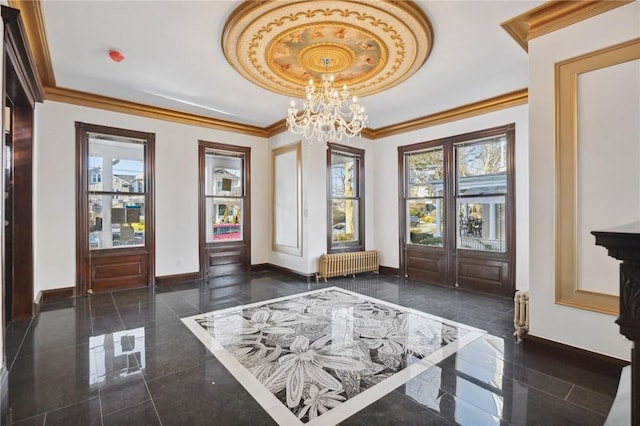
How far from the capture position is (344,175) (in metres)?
6.50

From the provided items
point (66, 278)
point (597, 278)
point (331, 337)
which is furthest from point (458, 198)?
point (66, 278)

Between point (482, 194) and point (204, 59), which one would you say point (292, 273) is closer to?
point (482, 194)

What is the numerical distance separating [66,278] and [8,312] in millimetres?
941

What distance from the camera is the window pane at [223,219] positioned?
20.0ft

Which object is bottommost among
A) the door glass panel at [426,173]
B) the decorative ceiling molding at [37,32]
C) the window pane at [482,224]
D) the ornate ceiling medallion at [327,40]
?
the window pane at [482,224]

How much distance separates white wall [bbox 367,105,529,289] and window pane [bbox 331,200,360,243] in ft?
1.56

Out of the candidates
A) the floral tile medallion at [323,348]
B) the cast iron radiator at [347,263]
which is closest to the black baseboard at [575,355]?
the floral tile medallion at [323,348]

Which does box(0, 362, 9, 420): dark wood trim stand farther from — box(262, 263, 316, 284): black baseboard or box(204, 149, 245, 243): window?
box(262, 263, 316, 284): black baseboard

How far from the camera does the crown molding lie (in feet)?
14.8

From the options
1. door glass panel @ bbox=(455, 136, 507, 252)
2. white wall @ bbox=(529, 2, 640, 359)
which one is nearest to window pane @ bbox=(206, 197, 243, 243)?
door glass panel @ bbox=(455, 136, 507, 252)

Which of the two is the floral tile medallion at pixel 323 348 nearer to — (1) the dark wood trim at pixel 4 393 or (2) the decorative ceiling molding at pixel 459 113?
(1) the dark wood trim at pixel 4 393

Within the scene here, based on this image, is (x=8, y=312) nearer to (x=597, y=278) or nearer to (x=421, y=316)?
(x=421, y=316)

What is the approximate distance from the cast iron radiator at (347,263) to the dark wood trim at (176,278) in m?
2.27

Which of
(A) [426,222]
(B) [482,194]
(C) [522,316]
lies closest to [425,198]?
(A) [426,222]
